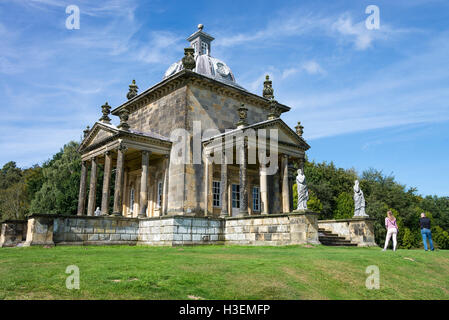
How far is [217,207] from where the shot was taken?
25.0 m

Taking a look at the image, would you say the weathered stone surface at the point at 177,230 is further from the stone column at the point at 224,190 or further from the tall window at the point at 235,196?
the tall window at the point at 235,196

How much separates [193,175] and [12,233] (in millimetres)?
10573

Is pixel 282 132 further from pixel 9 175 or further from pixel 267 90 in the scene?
pixel 9 175

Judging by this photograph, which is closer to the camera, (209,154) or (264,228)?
(264,228)

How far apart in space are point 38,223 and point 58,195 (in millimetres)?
22955

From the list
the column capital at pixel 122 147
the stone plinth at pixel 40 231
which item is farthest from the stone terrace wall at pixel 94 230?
the column capital at pixel 122 147

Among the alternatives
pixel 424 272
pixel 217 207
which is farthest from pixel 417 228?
pixel 424 272

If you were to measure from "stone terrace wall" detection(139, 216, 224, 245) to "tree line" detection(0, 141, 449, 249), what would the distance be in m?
20.3

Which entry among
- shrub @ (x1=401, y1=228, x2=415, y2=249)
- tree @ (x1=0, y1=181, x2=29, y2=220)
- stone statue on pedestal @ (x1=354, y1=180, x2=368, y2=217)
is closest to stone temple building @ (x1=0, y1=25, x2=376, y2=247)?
stone statue on pedestal @ (x1=354, y1=180, x2=368, y2=217)

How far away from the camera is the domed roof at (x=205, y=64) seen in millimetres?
28984

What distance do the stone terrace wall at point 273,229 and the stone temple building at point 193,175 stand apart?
49 mm

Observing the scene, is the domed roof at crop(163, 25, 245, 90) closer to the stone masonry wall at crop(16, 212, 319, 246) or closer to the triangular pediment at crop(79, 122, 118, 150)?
the triangular pediment at crop(79, 122, 118, 150)

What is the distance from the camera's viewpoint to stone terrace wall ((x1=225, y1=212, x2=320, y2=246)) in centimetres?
1623
